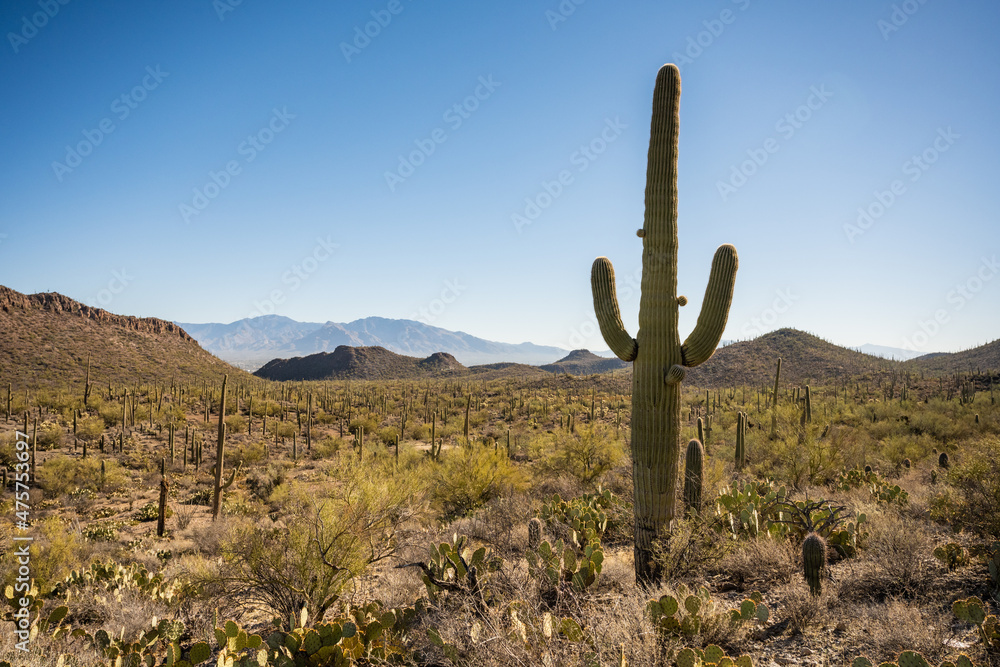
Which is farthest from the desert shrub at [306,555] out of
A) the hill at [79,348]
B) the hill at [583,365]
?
the hill at [583,365]

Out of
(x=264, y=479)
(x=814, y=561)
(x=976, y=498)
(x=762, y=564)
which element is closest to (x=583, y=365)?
(x=264, y=479)

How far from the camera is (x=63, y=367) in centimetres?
3647

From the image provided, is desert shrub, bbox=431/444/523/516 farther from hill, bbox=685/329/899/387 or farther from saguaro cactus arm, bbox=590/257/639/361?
hill, bbox=685/329/899/387

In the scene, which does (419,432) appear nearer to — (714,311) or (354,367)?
(714,311)

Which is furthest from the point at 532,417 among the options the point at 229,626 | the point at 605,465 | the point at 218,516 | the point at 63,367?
the point at 63,367

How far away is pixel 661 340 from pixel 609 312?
0.89 meters

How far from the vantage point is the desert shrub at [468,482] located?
36.8 ft

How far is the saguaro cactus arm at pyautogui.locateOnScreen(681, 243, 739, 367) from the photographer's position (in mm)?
6125

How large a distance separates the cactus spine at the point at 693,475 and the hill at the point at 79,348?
137ft

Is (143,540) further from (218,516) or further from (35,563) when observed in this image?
(35,563)

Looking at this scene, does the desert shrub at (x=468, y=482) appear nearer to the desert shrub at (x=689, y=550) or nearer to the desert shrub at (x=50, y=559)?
the desert shrub at (x=689, y=550)

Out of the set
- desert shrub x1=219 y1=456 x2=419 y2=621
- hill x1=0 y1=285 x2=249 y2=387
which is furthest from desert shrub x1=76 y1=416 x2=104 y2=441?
desert shrub x1=219 y1=456 x2=419 y2=621

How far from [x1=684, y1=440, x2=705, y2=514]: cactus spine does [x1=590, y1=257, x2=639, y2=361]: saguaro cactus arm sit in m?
3.46

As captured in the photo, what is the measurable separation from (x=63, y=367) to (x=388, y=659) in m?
46.4
